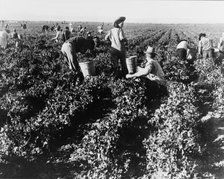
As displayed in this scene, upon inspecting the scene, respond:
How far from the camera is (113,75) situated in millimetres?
7363

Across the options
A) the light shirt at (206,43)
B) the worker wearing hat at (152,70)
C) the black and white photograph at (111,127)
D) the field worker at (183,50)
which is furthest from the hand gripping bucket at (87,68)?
the light shirt at (206,43)

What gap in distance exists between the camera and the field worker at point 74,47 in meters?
6.82

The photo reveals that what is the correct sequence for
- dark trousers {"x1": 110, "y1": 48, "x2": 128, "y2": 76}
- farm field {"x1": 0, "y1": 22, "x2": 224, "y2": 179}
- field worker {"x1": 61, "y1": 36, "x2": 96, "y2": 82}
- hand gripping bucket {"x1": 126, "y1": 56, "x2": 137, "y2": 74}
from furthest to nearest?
dark trousers {"x1": 110, "y1": 48, "x2": 128, "y2": 76}
hand gripping bucket {"x1": 126, "y1": 56, "x2": 137, "y2": 74}
field worker {"x1": 61, "y1": 36, "x2": 96, "y2": 82}
farm field {"x1": 0, "y1": 22, "x2": 224, "y2": 179}

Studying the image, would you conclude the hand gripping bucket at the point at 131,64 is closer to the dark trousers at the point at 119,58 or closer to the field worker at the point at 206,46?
the dark trousers at the point at 119,58

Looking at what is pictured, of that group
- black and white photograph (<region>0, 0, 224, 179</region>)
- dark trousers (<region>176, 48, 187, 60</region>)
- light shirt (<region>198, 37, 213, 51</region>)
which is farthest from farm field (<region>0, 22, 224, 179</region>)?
dark trousers (<region>176, 48, 187, 60</region>)

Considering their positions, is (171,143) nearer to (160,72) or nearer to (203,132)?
(203,132)

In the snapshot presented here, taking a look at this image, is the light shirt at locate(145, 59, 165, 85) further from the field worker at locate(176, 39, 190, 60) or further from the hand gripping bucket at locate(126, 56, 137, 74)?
the field worker at locate(176, 39, 190, 60)

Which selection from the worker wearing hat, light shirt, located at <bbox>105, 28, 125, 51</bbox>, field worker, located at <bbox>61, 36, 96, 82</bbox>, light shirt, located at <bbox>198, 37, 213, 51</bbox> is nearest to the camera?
the worker wearing hat

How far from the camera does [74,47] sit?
6895 millimetres

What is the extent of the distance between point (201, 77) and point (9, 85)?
455 centimetres

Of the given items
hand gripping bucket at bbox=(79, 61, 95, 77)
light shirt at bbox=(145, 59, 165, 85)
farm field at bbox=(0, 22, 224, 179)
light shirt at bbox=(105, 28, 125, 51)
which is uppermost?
light shirt at bbox=(105, 28, 125, 51)

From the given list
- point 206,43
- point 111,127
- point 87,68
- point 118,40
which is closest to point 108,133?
point 111,127

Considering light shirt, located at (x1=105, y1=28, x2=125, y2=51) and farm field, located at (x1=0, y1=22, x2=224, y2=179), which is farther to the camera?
light shirt, located at (x1=105, y1=28, x2=125, y2=51)

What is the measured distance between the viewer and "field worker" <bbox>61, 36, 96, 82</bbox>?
682cm
